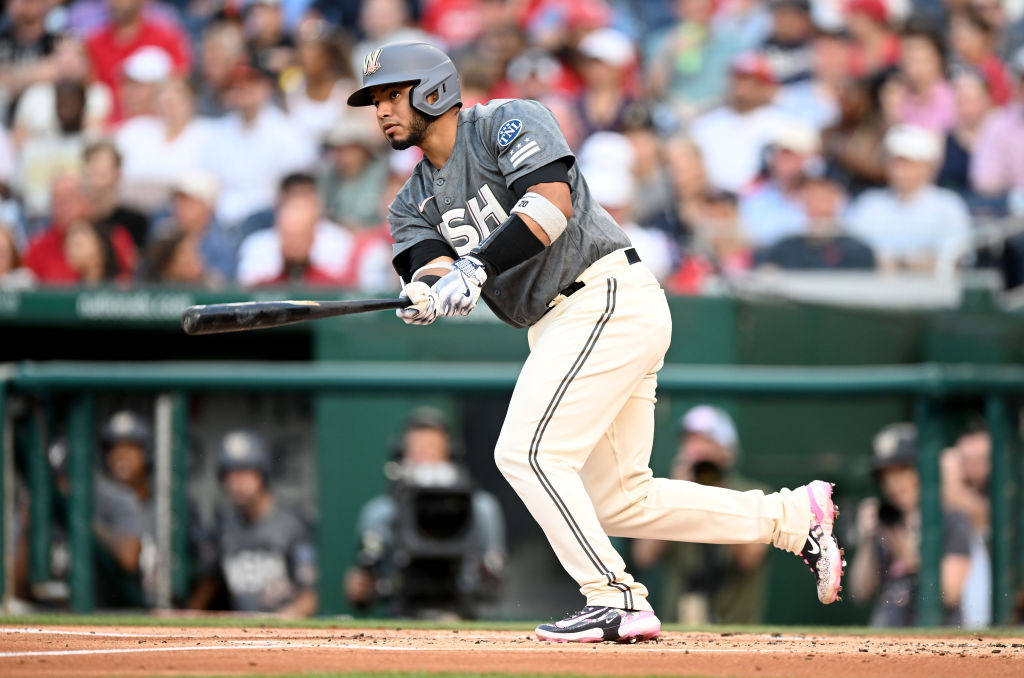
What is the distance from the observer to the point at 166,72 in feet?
31.5

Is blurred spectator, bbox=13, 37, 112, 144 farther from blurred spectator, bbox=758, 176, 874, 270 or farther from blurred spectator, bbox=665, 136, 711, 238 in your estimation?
blurred spectator, bbox=758, 176, 874, 270

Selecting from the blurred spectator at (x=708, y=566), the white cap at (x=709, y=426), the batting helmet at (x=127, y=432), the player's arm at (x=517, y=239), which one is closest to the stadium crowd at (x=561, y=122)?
the white cap at (x=709, y=426)

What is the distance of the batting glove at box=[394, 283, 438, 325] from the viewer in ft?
12.5

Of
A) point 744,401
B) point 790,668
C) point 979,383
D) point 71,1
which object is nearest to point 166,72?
point 71,1

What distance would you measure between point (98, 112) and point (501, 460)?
251 inches

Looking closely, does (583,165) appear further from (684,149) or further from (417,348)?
(417,348)

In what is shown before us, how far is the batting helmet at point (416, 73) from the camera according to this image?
3930mm

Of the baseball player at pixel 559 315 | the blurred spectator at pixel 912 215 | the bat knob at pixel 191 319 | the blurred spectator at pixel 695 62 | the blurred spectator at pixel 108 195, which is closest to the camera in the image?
the bat knob at pixel 191 319

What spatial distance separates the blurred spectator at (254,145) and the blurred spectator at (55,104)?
0.86 metres

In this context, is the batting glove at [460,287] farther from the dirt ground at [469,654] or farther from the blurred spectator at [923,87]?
the blurred spectator at [923,87]

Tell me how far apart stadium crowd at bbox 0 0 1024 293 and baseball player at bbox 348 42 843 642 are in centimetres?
276

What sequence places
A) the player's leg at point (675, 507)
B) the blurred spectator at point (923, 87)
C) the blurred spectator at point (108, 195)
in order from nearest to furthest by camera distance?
the player's leg at point (675, 507) < the blurred spectator at point (108, 195) < the blurred spectator at point (923, 87)

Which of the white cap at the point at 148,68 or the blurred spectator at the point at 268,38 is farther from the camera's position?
the blurred spectator at the point at 268,38

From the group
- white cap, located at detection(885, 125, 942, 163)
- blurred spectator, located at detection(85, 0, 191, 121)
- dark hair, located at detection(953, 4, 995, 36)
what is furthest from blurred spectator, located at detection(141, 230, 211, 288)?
dark hair, located at detection(953, 4, 995, 36)
